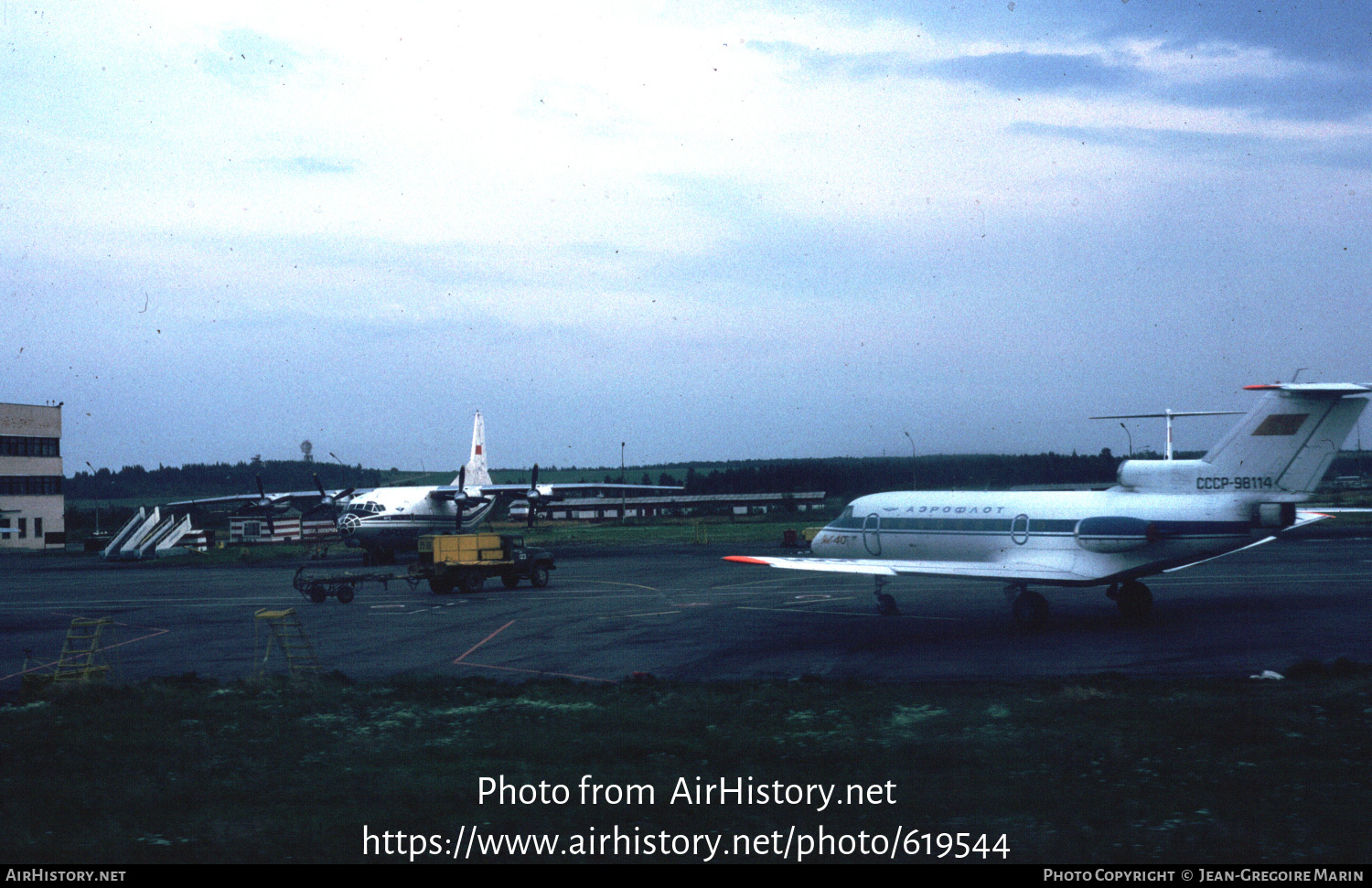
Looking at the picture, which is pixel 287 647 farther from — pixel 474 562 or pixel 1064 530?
pixel 1064 530

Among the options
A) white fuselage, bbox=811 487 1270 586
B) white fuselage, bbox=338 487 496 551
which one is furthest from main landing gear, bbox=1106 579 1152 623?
white fuselage, bbox=338 487 496 551

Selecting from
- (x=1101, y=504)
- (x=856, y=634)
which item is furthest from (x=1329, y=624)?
(x=856, y=634)

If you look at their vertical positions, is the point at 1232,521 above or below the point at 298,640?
above

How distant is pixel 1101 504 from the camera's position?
29.2 meters

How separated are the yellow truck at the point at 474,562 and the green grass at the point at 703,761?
23362mm

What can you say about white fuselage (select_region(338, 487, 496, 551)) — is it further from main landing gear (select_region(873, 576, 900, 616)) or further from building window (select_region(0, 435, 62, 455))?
building window (select_region(0, 435, 62, 455))

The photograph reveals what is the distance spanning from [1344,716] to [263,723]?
1704 centimetres

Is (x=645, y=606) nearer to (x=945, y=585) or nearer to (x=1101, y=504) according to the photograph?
(x=945, y=585)

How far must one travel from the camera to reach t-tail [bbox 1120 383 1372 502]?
27344 mm

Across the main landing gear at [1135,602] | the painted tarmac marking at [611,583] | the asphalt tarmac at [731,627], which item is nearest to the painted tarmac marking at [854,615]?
the asphalt tarmac at [731,627]

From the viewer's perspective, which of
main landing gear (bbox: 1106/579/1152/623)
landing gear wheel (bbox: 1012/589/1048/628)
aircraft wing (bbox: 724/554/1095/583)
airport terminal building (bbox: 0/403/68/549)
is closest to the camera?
aircraft wing (bbox: 724/554/1095/583)

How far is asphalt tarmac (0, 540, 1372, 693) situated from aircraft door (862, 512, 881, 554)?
212 centimetres
